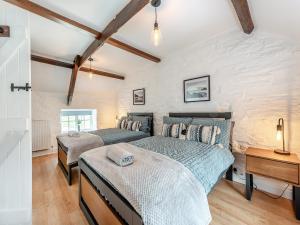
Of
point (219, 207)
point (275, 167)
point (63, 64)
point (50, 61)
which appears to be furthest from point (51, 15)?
point (275, 167)

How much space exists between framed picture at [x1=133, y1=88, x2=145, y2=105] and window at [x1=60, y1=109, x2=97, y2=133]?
4.93 ft

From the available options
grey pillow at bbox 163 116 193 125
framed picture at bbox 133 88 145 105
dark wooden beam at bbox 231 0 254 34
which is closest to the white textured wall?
framed picture at bbox 133 88 145 105

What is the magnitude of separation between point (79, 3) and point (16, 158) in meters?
1.95

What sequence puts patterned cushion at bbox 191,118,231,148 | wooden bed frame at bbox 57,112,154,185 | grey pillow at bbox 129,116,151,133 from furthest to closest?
grey pillow at bbox 129,116,151,133, wooden bed frame at bbox 57,112,154,185, patterned cushion at bbox 191,118,231,148

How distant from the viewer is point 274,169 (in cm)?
181

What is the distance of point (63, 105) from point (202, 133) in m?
3.99

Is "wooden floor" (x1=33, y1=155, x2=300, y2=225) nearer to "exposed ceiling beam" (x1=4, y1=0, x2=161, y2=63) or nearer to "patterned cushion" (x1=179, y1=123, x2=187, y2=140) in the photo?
"patterned cushion" (x1=179, y1=123, x2=187, y2=140)

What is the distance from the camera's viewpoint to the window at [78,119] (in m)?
4.70

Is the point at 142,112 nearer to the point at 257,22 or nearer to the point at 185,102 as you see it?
the point at 185,102

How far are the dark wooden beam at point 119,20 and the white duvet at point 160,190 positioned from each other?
1.76 meters

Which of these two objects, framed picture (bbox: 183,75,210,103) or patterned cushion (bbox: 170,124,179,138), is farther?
framed picture (bbox: 183,75,210,103)

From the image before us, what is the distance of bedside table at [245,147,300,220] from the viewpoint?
169 cm

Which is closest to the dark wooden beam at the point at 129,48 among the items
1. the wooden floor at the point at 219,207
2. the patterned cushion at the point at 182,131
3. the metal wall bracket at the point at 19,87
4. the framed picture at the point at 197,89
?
the framed picture at the point at 197,89

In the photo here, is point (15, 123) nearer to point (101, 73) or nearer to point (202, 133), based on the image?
point (202, 133)
